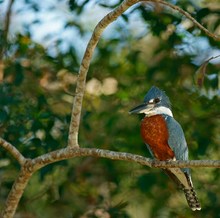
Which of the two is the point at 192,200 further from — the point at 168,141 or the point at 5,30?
the point at 5,30

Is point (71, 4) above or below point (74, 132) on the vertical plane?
above

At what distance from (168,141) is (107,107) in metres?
1.59

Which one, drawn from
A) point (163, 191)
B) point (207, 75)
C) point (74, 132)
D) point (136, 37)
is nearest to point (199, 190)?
point (163, 191)

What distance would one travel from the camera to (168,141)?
5.75m

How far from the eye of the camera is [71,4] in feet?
20.5

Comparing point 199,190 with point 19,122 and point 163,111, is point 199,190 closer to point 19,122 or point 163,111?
point 163,111

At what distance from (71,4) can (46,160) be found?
1.82 m

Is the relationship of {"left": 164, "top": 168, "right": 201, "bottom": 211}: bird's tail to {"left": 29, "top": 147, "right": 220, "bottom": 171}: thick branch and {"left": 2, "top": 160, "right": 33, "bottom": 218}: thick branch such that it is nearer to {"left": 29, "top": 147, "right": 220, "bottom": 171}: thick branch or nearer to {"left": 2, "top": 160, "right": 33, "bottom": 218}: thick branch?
{"left": 29, "top": 147, "right": 220, "bottom": 171}: thick branch

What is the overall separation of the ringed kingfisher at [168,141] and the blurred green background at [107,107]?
1.73ft

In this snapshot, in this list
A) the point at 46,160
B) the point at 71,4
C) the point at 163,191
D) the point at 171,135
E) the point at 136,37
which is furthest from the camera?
the point at 136,37

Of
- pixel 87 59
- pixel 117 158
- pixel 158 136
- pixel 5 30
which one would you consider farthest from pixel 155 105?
pixel 5 30

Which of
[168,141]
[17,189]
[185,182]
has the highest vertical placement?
[168,141]

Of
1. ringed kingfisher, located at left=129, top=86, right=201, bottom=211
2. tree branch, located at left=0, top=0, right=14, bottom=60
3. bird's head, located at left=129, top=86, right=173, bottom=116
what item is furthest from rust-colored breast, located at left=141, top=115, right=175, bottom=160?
tree branch, located at left=0, top=0, right=14, bottom=60

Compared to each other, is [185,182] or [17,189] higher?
[185,182]
